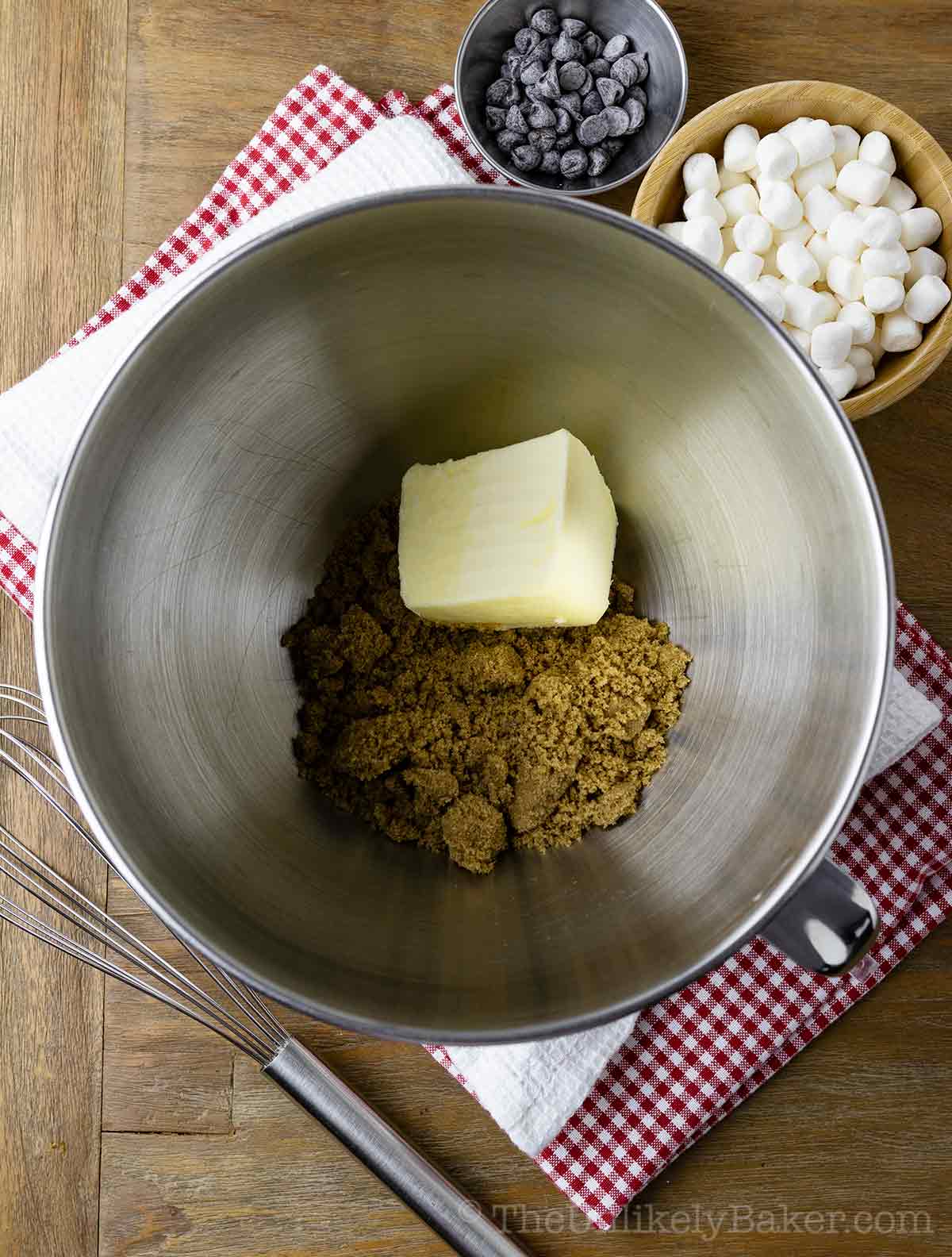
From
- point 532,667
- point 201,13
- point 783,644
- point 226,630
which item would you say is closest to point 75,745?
point 226,630

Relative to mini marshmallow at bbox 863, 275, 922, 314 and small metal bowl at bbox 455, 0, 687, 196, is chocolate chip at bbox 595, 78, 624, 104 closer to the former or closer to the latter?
small metal bowl at bbox 455, 0, 687, 196

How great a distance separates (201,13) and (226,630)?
62 cm

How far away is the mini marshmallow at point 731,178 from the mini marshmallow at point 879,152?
0.10 m

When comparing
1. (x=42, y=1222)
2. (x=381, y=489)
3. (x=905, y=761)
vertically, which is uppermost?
(x=381, y=489)

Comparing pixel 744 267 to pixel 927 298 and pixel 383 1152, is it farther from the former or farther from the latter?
pixel 383 1152

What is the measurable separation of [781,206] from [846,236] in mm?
62

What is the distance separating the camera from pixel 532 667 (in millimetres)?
791

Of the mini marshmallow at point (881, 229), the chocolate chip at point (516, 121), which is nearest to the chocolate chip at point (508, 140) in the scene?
the chocolate chip at point (516, 121)

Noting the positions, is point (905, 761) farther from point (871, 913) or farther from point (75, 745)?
point (75, 745)

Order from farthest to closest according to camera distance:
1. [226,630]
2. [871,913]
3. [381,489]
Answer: [381,489]
[226,630]
[871,913]

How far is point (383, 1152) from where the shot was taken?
885mm

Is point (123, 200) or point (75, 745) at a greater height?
point (123, 200)

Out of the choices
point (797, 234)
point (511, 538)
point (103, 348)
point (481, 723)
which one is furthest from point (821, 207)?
point (103, 348)

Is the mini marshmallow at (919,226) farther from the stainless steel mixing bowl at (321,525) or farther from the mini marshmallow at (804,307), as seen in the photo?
the stainless steel mixing bowl at (321,525)
